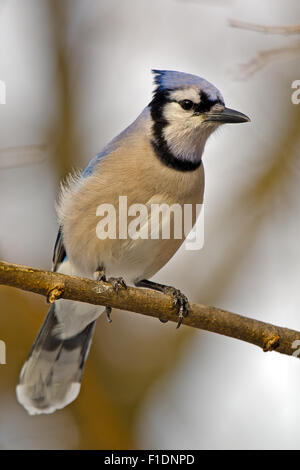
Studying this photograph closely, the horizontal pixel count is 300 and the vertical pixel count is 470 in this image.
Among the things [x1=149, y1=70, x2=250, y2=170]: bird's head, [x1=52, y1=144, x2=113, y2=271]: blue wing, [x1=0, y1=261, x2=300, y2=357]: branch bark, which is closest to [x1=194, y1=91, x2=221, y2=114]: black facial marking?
[x1=149, y1=70, x2=250, y2=170]: bird's head

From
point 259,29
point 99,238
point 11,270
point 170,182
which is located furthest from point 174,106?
point 11,270

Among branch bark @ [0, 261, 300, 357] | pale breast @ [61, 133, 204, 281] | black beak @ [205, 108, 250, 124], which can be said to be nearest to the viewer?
branch bark @ [0, 261, 300, 357]

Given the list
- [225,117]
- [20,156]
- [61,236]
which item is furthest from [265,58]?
[20,156]

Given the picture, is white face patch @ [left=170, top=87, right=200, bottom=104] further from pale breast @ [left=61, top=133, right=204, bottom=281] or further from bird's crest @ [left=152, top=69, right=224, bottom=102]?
pale breast @ [left=61, top=133, right=204, bottom=281]

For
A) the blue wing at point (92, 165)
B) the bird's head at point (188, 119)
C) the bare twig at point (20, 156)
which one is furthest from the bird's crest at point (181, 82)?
the bare twig at point (20, 156)

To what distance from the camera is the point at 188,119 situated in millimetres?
4078

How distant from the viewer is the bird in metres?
3.91

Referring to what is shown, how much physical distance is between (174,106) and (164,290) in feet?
3.60

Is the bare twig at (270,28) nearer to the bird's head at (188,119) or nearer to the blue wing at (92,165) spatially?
the bird's head at (188,119)

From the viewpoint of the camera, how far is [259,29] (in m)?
2.72

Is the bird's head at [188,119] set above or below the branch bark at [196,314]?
above

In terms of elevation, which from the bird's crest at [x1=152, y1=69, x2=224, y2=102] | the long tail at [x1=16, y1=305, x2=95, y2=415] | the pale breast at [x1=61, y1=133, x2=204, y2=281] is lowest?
the long tail at [x1=16, y1=305, x2=95, y2=415]

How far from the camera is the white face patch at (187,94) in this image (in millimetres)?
4066

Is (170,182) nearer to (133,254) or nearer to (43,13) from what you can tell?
(133,254)
